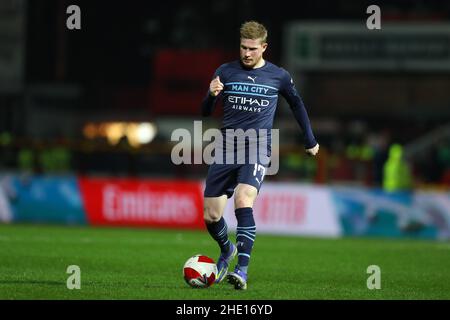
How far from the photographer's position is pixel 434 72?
115ft

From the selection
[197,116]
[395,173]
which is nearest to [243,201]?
[395,173]

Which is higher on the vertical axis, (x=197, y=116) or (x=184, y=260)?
(x=184, y=260)

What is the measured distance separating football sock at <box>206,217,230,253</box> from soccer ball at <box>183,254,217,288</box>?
1.74 feet

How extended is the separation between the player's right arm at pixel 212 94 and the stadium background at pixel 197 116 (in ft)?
6.58

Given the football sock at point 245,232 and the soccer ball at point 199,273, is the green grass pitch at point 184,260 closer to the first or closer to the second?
the soccer ball at point 199,273

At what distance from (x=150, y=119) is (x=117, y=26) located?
4160mm

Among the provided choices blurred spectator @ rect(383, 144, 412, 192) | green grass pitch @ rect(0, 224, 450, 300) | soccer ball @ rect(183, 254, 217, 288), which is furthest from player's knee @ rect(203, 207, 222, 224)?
blurred spectator @ rect(383, 144, 412, 192)

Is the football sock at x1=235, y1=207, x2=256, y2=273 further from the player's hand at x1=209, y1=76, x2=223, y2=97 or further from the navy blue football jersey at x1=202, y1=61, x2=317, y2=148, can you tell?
the player's hand at x1=209, y1=76, x2=223, y2=97

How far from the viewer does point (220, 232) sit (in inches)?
422

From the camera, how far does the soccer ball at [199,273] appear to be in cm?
1005

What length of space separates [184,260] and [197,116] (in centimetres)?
2384

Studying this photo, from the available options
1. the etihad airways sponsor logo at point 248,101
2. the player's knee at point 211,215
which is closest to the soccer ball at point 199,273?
the player's knee at point 211,215

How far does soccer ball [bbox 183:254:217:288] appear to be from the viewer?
10.1 m

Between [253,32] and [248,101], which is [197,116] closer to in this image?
[248,101]
